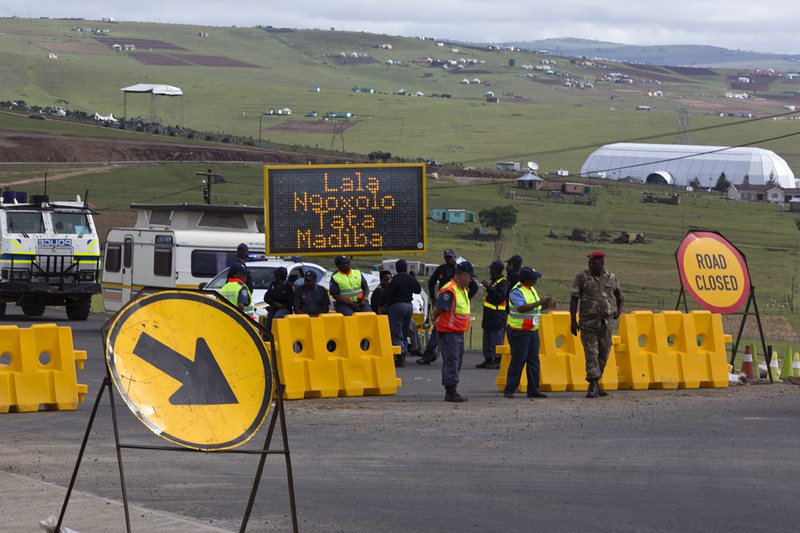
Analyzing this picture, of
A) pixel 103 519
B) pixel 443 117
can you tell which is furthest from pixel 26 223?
pixel 443 117

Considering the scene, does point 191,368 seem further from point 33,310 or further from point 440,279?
point 33,310

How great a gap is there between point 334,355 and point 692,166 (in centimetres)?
12566

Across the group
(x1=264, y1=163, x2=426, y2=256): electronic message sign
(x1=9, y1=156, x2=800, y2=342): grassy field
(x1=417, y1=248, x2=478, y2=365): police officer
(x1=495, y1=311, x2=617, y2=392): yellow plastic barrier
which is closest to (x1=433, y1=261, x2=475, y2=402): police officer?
(x1=495, y1=311, x2=617, y2=392): yellow plastic barrier

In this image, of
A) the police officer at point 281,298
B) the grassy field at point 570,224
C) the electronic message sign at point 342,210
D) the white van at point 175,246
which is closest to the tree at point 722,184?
the grassy field at point 570,224

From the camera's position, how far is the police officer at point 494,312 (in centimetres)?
2070

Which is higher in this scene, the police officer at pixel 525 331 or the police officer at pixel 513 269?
the police officer at pixel 513 269

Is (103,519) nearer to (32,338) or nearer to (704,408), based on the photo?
(32,338)

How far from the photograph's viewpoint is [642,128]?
18350 centimetres

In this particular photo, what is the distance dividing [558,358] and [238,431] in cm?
1046

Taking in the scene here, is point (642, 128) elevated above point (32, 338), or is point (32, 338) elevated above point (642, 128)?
point (642, 128)

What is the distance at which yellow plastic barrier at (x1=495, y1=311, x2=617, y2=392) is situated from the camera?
17141 mm

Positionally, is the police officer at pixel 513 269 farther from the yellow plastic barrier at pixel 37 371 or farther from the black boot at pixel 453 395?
the yellow plastic barrier at pixel 37 371

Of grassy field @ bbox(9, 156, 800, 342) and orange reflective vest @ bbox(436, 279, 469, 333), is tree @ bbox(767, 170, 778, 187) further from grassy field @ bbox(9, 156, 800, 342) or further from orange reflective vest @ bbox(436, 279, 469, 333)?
orange reflective vest @ bbox(436, 279, 469, 333)

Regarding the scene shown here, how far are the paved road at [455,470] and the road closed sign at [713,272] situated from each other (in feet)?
12.2
